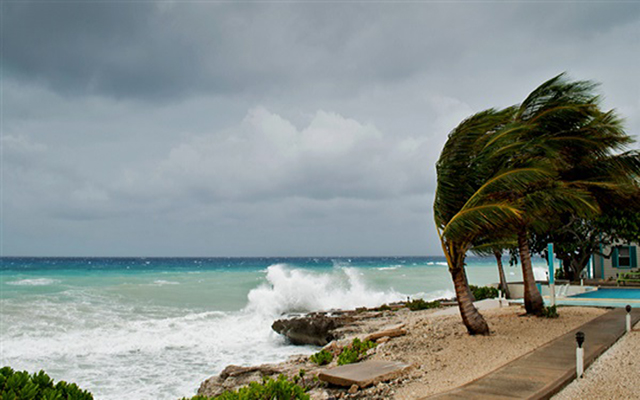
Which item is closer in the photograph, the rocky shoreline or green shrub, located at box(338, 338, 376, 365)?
the rocky shoreline

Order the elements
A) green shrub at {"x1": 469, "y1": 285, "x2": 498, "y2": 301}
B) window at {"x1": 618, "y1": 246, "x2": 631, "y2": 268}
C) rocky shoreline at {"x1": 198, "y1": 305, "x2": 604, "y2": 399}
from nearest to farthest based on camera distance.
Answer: rocky shoreline at {"x1": 198, "y1": 305, "x2": 604, "y2": 399} < green shrub at {"x1": 469, "y1": 285, "x2": 498, "y2": 301} < window at {"x1": 618, "y1": 246, "x2": 631, "y2": 268}

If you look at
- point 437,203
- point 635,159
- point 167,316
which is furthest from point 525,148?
point 167,316

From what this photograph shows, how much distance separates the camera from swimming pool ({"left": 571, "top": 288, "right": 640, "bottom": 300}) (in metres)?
19.4

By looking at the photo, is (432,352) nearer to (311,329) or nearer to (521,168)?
(521,168)

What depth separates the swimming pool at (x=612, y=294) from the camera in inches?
765

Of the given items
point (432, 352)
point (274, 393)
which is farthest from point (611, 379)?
point (274, 393)

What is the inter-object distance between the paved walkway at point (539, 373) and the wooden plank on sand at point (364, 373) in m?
1.48

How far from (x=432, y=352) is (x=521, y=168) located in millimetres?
4563

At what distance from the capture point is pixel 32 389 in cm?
459

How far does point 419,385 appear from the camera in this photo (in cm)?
742

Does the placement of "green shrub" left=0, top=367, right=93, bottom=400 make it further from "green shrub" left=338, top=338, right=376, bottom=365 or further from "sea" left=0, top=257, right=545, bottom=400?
"sea" left=0, top=257, right=545, bottom=400

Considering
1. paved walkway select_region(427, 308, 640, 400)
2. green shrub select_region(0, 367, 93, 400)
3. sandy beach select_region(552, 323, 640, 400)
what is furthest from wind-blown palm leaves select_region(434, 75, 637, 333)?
green shrub select_region(0, 367, 93, 400)

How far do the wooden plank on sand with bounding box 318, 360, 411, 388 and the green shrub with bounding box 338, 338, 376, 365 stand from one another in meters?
1.10

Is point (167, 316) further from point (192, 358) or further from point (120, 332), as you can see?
point (192, 358)
